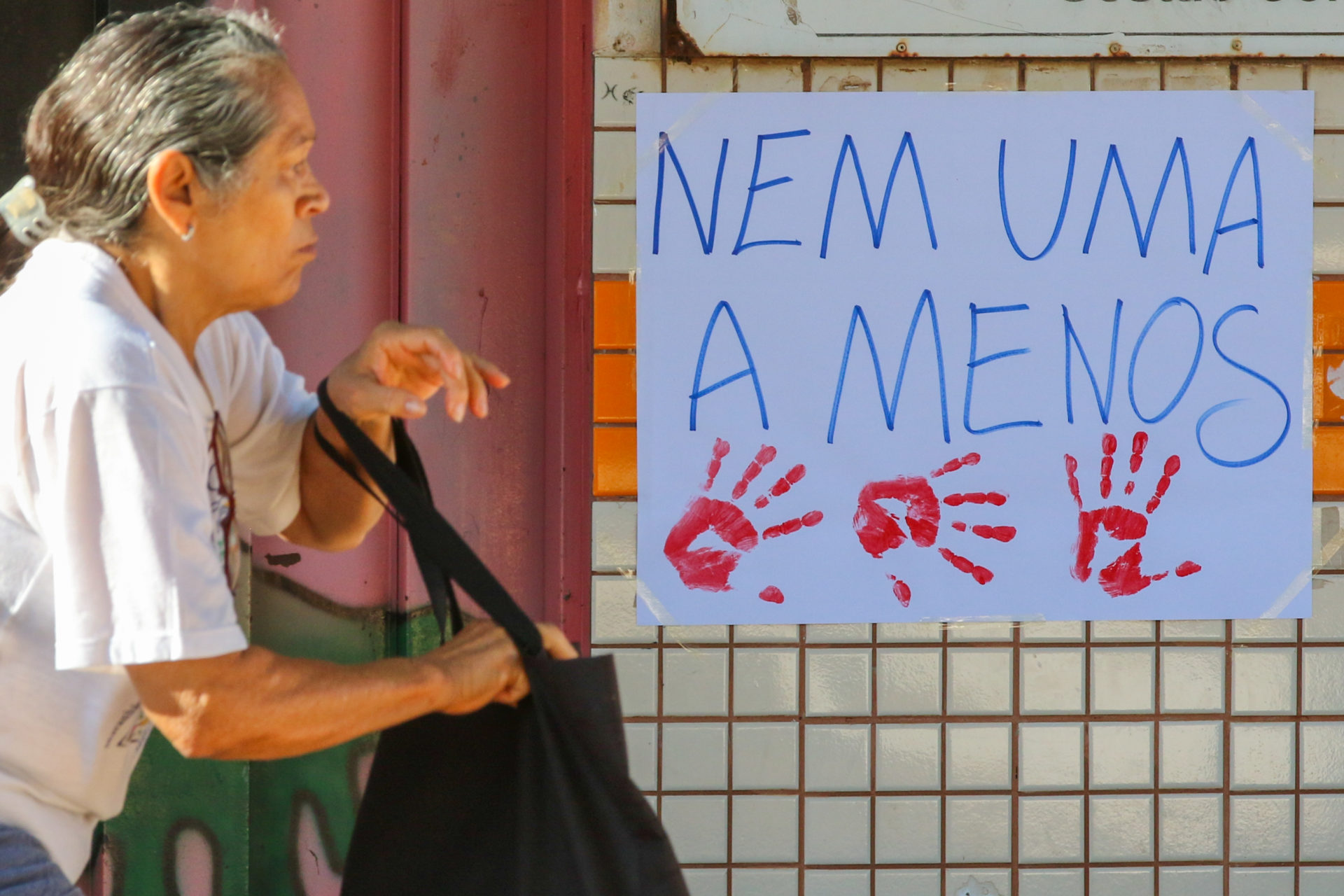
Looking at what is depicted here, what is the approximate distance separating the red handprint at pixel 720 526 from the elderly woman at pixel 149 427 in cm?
110

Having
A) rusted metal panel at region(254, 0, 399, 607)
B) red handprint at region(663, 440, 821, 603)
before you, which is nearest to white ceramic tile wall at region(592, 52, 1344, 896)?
red handprint at region(663, 440, 821, 603)

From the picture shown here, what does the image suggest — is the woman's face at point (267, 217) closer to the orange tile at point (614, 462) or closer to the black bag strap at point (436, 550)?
the black bag strap at point (436, 550)

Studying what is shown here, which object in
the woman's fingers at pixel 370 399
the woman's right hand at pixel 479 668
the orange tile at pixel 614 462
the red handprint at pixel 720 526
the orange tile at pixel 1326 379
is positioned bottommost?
the woman's right hand at pixel 479 668

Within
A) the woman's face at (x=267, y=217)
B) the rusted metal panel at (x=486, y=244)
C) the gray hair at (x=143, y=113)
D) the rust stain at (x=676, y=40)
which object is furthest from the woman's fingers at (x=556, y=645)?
the rust stain at (x=676, y=40)

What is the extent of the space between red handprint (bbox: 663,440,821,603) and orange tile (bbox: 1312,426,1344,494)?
1.04 metres

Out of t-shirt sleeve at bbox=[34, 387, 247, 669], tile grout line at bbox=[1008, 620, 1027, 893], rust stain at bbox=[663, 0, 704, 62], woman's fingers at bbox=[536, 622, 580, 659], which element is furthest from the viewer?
tile grout line at bbox=[1008, 620, 1027, 893]

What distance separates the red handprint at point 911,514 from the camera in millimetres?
2672

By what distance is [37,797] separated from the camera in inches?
55.4

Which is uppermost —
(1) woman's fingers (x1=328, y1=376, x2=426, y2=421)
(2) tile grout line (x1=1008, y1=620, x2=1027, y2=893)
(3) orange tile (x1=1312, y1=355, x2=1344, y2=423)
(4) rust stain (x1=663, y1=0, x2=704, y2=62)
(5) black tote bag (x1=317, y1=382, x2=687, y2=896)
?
(4) rust stain (x1=663, y1=0, x2=704, y2=62)

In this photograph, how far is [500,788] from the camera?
154 cm

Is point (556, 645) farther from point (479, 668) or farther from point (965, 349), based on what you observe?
point (965, 349)

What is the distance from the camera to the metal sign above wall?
260cm

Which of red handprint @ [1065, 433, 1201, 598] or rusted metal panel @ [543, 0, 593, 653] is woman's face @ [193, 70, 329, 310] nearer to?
rusted metal panel @ [543, 0, 593, 653]

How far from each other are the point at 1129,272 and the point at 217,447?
6.18ft
